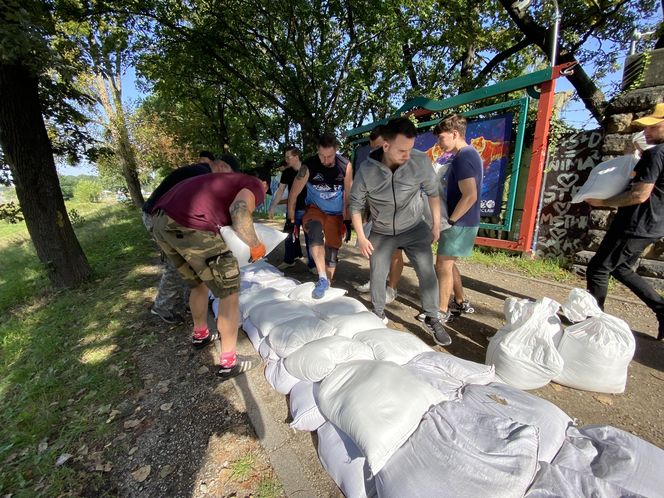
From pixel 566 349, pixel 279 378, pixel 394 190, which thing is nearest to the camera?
pixel 566 349

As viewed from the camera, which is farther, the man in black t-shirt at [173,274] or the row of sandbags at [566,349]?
the man in black t-shirt at [173,274]

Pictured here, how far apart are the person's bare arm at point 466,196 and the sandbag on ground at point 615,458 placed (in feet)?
5.25

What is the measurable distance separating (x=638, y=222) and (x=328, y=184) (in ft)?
8.35

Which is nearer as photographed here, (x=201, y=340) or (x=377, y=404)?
(x=377, y=404)

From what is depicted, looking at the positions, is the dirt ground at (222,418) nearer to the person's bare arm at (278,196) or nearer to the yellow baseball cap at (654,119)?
the yellow baseball cap at (654,119)

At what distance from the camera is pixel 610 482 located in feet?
3.50

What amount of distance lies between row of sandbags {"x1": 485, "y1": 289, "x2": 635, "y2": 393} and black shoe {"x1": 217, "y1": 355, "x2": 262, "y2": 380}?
1678mm

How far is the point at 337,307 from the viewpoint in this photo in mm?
2561

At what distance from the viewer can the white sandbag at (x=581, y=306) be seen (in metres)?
2.00

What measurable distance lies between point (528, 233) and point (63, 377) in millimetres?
5465

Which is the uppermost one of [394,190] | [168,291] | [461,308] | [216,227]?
[394,190]

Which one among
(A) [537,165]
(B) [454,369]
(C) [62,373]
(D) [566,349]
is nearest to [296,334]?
(B) [454,369]

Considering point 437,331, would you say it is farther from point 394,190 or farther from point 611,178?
point 611,178

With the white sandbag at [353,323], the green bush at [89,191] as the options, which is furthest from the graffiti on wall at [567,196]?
the green bush at [89,191]
